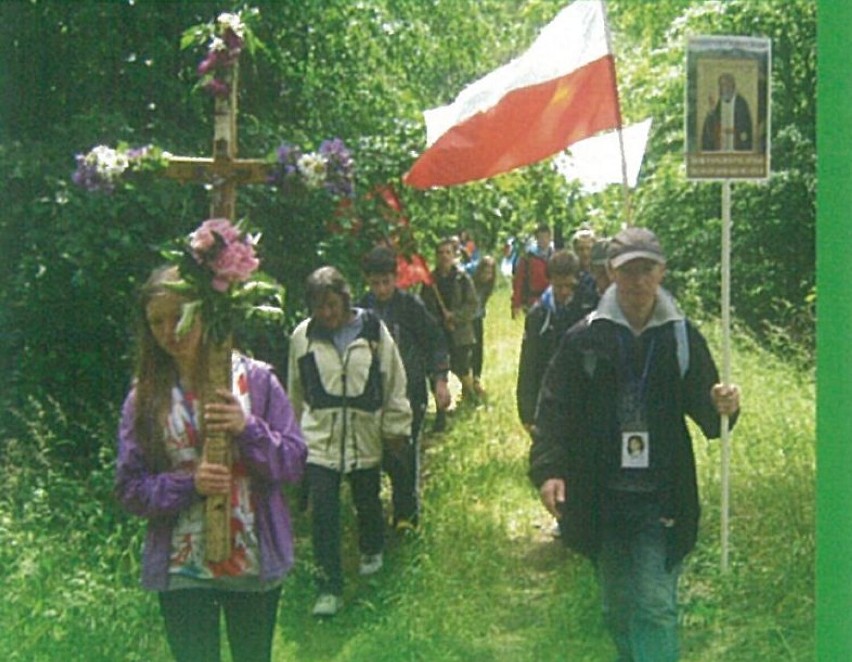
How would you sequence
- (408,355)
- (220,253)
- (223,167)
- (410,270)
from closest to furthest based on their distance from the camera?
1. (220,253)
2. (223,167)
3. (408,355)
4. (410,270)

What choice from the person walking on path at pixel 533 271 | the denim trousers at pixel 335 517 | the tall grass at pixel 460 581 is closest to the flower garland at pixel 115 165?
the tall grass at pixel 460 581

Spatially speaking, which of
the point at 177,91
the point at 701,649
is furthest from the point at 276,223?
the point at 701,649

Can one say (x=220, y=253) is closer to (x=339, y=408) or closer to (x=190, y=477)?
(x=190, y=477)

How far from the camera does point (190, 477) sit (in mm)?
3471

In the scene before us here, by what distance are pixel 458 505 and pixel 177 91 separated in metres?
1.91

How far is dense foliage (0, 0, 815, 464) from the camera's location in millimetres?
4840

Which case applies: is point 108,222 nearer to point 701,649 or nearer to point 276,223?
point 276,223

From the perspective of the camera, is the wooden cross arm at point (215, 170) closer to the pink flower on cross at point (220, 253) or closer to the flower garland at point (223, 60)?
the flower garland at point (223, 60)

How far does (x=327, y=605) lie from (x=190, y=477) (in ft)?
5.23

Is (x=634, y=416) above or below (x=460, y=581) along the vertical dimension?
above

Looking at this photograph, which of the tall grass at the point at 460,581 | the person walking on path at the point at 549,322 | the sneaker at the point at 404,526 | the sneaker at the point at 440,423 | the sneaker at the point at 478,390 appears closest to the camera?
the tall grass at the point at 460,581

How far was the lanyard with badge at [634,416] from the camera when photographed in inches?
160

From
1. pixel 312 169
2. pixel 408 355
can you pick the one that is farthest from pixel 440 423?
pixel 312 169

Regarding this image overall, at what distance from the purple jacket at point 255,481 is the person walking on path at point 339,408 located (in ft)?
4.59
